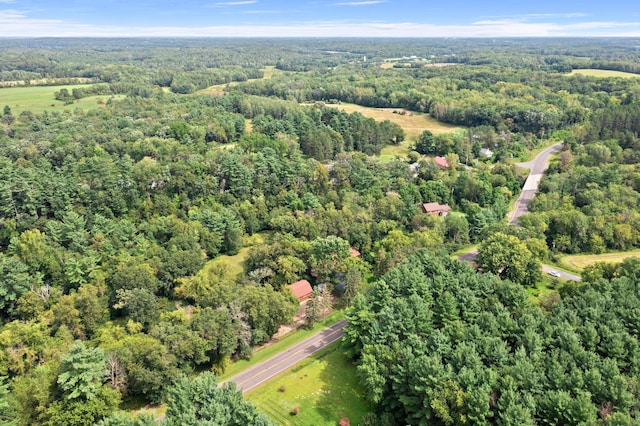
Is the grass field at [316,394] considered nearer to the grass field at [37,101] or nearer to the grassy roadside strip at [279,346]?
the grassy roadside strip at [279,346]

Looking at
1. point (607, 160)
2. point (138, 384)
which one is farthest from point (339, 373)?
point (607, 160)

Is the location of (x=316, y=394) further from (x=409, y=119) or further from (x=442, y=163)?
(x=409, y=119)

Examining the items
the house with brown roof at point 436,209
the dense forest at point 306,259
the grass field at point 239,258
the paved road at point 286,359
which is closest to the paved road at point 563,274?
the dense forest at point 306,259

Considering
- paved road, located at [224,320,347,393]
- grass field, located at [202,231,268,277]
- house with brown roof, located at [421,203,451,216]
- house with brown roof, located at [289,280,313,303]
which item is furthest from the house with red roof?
paved road, located at [224,320,347,393]

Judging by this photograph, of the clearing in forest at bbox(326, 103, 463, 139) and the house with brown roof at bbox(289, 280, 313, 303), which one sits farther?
the clearing in forest at bbox(326, 103, 463, 139)

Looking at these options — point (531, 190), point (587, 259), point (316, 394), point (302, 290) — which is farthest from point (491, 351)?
point (531, 190)

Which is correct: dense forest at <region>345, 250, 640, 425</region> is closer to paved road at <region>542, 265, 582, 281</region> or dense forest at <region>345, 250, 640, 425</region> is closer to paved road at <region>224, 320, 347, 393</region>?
paved road at <region>224, 320, 347, 393</region>

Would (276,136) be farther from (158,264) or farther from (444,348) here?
(444,348)
